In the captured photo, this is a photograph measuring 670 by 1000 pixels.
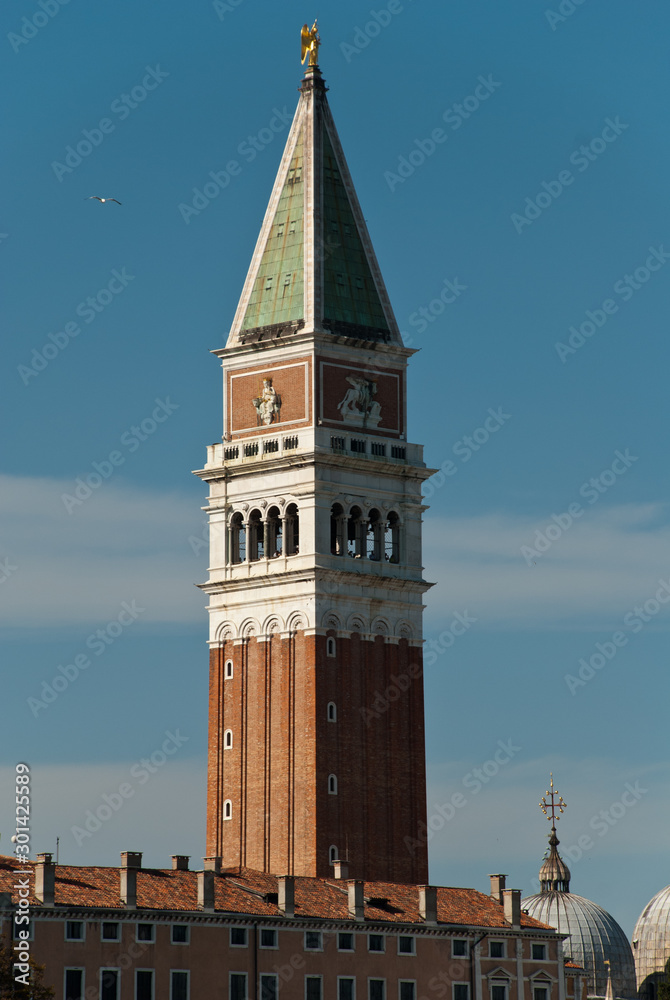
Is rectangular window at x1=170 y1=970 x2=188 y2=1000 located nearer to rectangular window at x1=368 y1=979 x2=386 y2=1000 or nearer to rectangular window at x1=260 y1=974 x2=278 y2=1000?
rectangular window at x1=260 y1=974 x2=278 y2=1000

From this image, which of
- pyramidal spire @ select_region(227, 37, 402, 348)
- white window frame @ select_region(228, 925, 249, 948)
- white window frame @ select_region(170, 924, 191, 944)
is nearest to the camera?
white window frame @ select_region(170, 924, 191, 944)

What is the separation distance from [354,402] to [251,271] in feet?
26.9

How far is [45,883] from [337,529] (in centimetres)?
3112

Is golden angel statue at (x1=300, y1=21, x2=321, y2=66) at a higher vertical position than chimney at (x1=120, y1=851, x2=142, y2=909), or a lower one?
higher

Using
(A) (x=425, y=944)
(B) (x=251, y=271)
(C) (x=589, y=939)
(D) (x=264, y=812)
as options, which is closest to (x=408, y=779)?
(D) (x=264, y=812)

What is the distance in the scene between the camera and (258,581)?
127 meters

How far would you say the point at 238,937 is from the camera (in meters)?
106

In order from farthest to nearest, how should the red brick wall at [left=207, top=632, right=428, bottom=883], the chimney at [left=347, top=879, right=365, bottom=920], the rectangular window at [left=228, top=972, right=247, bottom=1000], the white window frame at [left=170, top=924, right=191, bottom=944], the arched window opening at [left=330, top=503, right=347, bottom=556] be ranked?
the arched window opening at [left=330, top=503, right=347, bottom=556] < the red brick wall at [left=207, top=632, right=428, bottom=883] < the chimney at [left=347, top=879, right=365, bottom=920] < the rectangular window at [left=228, top=972, right=247, bottom=1000] < the white window frame at [left=170, top=924, right=191, bottom=944]

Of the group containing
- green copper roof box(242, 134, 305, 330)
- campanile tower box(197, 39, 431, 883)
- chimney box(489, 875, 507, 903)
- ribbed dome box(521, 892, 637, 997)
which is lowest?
chimney box(489, 875, 507, 903)

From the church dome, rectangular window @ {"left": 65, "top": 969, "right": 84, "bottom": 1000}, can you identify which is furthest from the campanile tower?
the church dome

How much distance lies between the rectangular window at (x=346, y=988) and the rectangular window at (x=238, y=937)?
4641 mm

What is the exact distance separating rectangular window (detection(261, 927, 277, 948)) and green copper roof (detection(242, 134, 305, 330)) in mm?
32345

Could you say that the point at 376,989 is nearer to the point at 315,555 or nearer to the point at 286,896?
the point at 286,896

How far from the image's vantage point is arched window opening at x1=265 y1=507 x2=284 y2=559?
417 ft
